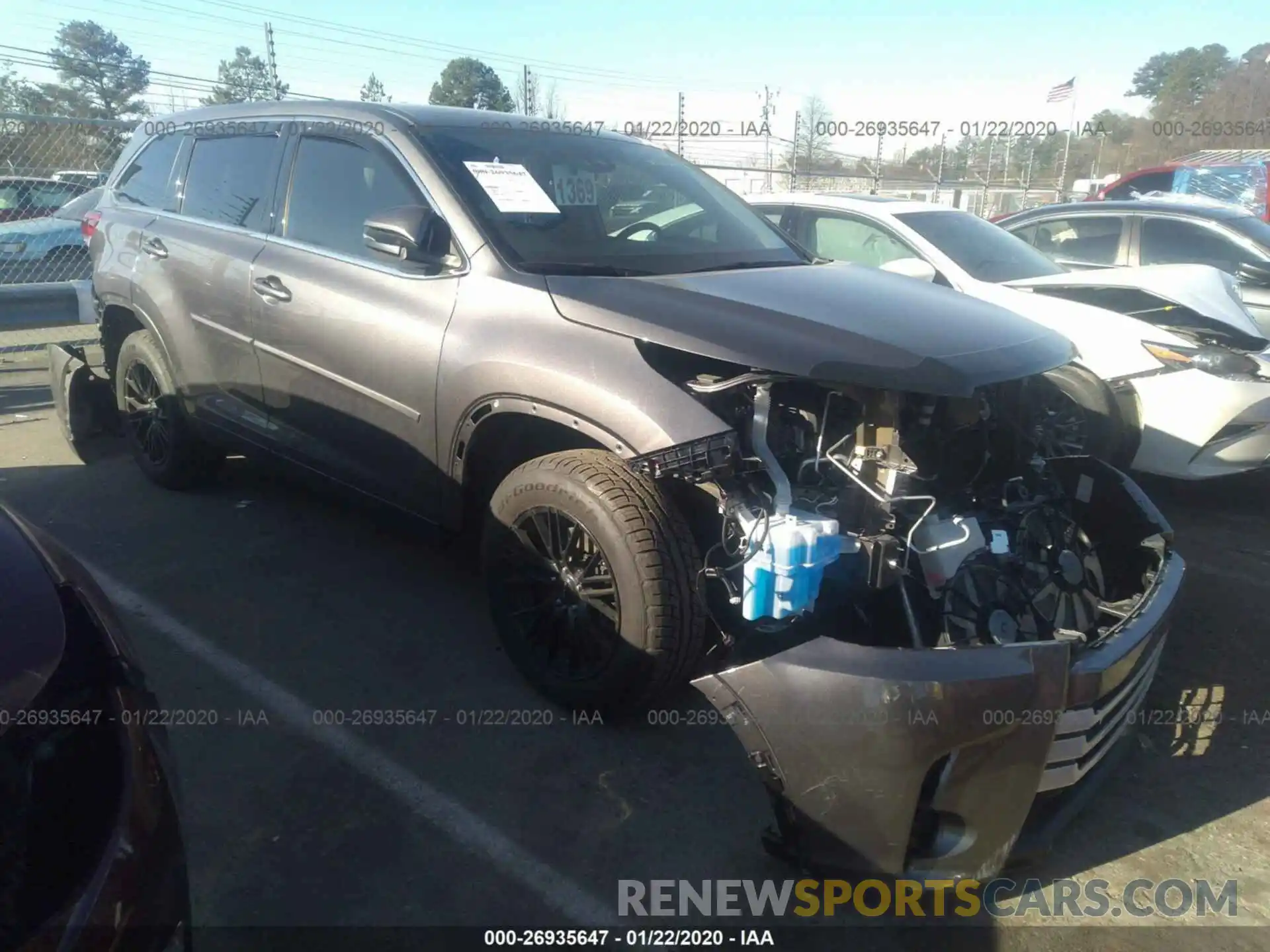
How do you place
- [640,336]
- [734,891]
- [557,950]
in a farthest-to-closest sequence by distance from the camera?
[640,336] < [734,891] < [557,950]

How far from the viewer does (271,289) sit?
3.75 metres

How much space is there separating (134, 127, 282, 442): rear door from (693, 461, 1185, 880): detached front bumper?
2.80 meters

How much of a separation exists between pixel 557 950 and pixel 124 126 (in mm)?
9446

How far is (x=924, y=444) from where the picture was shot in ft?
9.16

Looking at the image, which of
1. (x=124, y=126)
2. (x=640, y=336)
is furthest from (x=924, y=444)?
(x=124, y=126)

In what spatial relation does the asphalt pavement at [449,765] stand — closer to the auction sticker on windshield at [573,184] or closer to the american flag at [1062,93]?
the auction sticker on windshield at [573,184]

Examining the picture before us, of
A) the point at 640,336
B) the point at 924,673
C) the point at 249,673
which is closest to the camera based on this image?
the point at 924,673

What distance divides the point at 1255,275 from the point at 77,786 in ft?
25.5

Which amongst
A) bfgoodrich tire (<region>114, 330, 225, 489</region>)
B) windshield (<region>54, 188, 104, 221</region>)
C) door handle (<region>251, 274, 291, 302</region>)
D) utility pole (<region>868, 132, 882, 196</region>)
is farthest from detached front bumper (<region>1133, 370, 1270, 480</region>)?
utility pole (<region>868, 132, 882, 196</region>)

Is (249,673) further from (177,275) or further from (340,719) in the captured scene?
(177,275)

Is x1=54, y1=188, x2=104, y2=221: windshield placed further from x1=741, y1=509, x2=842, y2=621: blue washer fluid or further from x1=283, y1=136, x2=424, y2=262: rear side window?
x1=741, y1=509, x2=842, y2=621: blue washer fluid

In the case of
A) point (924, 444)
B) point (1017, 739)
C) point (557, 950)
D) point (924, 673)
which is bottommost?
point (557, 950)

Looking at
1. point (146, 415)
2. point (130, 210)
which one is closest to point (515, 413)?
point (146, 415)

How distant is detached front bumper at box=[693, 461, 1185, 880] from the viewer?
202cm
